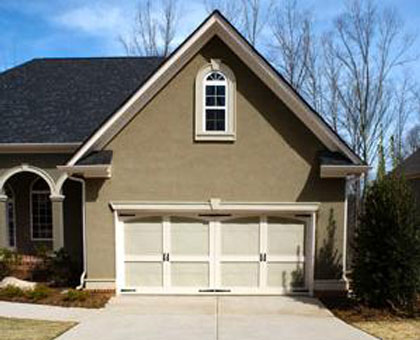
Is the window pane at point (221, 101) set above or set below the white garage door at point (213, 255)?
above

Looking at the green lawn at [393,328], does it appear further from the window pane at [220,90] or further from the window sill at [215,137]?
the window pane at [220,90]

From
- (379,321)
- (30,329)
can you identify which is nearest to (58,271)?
(30,329)

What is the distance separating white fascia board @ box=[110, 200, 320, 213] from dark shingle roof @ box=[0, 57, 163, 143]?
182 inches

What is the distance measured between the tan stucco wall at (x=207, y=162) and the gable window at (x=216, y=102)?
7.1 inches

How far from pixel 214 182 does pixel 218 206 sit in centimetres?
69

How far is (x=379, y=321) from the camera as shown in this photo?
27.5 feet

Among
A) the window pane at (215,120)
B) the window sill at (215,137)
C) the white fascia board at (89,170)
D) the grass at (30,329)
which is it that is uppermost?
the window pane at (215,120)

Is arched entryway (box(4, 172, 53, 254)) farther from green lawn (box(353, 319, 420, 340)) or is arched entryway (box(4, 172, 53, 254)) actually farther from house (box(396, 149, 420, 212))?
house (box(396, 149, 420, 212))

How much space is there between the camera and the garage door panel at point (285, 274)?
1042 cm

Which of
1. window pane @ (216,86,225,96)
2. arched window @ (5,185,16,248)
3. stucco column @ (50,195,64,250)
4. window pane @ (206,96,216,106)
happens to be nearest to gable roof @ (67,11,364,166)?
window pane @ (216,86,225,96)

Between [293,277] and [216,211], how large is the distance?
2.95 metres

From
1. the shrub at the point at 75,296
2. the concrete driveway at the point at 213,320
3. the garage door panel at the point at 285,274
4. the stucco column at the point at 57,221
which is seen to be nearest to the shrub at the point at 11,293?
the shrub at the point at 75,296

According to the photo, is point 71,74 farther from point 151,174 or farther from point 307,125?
point 307,125

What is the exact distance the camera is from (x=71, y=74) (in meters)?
17.0
